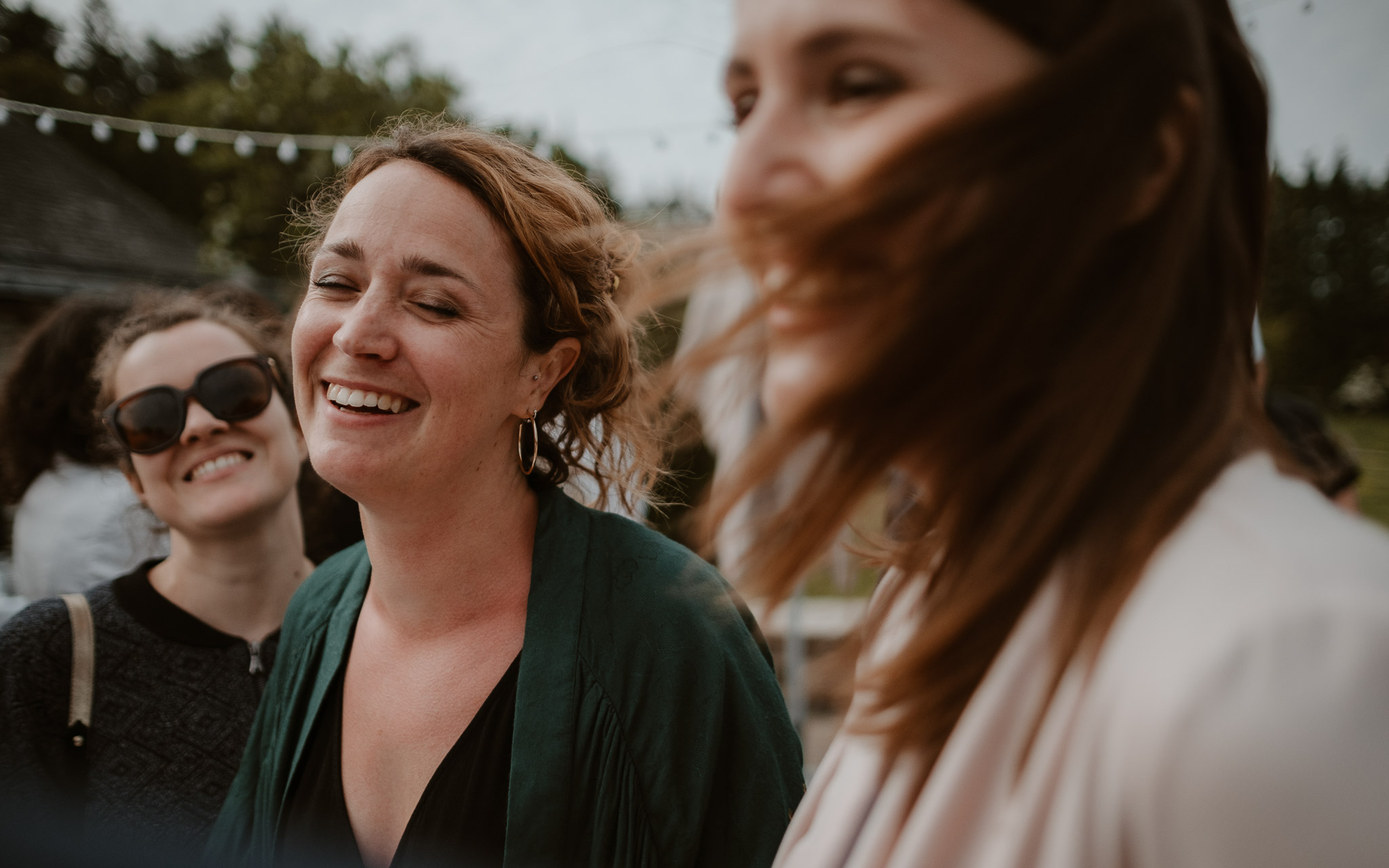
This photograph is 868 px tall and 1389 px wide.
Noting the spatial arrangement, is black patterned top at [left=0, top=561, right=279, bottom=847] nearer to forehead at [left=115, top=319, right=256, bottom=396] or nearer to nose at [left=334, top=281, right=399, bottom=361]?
forehead at [left=115, top=319, right=256, bottom=396]

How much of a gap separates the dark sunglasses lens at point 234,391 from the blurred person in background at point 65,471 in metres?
0.91

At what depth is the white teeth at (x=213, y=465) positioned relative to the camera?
2.46 meters

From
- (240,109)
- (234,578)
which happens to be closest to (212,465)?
(234,578)

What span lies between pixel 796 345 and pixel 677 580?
3.67 ft

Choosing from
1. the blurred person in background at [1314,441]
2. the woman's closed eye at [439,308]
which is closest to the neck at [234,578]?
the woman's closed eye at [439,308]

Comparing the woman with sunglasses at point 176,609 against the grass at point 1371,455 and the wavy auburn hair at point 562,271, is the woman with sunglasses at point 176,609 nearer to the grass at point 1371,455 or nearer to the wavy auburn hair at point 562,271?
the wavy auburn hair at point 562,271

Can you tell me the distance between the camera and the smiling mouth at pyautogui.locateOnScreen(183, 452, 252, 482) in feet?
8.08

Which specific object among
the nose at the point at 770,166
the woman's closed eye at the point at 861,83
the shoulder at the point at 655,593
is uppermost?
the woman's closed eye at the point at 861,83

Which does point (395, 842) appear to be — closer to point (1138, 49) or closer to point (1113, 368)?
point (1113, 368)

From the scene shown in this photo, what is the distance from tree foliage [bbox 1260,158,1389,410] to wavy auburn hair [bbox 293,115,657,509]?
1702 centimetres

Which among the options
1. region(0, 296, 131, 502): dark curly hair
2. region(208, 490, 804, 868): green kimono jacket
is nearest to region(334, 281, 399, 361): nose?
region(208, 490, 804, 868): green kimono jacket

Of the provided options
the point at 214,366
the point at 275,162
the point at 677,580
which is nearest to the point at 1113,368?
the point at 677,580

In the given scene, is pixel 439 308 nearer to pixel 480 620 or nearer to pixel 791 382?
pixel 480 620

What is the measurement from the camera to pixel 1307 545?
557 mm
